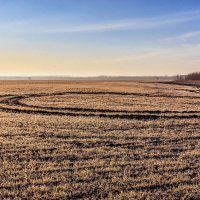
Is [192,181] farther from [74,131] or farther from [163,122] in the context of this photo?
[163,122]

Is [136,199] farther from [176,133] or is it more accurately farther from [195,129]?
[195,129]

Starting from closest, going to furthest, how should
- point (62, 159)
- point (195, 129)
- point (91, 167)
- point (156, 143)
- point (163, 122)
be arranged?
1. point (91, 167)
2. point (62, 159)
3. point (156, 143)
4. point (195, 129)
5. point (163, 122)

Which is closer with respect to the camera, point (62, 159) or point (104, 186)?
point (104, 186)

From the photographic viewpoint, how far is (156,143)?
61.2 ft

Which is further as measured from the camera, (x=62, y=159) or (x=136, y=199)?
(x=62, y=159)

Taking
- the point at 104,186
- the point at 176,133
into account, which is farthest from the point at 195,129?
the point at 104,186

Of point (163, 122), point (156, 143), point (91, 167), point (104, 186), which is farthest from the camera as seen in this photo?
point (163, 122)

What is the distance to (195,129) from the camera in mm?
23422

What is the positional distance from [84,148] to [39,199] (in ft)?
21.8

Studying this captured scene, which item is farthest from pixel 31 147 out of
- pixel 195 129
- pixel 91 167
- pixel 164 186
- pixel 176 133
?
pixel 195 129

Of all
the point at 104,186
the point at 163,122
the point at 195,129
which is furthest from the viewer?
the point at 163,122

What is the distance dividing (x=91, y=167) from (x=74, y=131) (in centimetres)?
808

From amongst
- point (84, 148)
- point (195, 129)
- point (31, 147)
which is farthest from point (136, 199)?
point (195, 129)

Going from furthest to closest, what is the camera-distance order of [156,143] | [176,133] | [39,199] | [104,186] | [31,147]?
1. [176,133]
2. [156,143]
3. [31,147]
4. [104,186]
5. [39,199]
